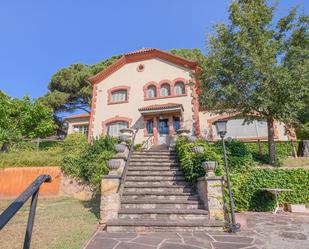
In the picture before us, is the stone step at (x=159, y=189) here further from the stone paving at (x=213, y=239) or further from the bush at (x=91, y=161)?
the bush at (x=91, y=161)

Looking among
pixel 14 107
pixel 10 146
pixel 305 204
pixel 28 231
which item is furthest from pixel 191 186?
pixel 14 107

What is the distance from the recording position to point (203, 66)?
12.5 meters

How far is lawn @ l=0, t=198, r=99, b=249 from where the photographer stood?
4341 millimetres

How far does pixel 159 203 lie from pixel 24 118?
1491 centimetres

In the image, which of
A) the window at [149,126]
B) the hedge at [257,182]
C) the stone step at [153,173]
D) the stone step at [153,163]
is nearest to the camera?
the hedge at [257,182]

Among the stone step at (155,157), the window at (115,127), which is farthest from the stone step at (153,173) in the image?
the window at (115,127)

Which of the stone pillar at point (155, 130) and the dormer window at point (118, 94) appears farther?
the dormer window at point (118, 94)

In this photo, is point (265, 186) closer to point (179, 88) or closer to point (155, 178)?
point (155, 178)

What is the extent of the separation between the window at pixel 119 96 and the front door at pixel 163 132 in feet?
12.6

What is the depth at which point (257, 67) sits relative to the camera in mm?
10461

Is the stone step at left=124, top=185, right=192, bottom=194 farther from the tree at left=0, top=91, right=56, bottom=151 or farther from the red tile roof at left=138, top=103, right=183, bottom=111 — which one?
the tree at left=0, top=91, right=56, bottom=151

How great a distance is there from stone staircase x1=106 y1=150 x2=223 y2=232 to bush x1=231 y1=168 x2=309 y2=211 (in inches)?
75.9

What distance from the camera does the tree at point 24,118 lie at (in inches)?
621

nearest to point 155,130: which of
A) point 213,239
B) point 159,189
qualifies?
point 159,189
